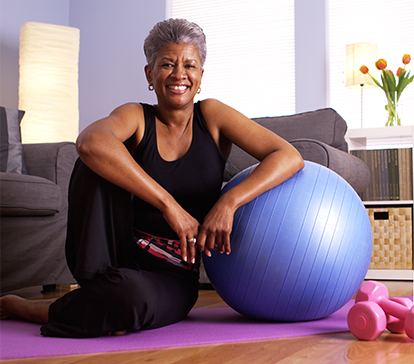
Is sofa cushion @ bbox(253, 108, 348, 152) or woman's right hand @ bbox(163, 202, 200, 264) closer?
woman's right hand @ bbox(163, 202, 200, 264)

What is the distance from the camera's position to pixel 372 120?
13.0 ft

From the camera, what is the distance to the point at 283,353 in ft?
3.86

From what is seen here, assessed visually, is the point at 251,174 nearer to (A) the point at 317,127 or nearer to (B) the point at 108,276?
(B) the point at 108,276

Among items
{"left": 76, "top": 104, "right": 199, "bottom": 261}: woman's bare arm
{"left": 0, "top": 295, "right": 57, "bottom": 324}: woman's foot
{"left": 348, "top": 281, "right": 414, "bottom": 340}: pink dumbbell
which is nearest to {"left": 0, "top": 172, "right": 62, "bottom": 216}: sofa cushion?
{"left": 0, "top": 295, "right": 57, "bottom": 324}: woman's foot

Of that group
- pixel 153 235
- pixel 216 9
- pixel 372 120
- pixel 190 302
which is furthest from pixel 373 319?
pixel 216 9

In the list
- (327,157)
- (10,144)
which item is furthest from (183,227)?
(10,144)

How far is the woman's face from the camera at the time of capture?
157cm

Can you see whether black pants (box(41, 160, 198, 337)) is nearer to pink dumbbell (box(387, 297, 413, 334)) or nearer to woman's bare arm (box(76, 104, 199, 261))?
Result: woman's bare arm (box(76, 104, 199, 261))

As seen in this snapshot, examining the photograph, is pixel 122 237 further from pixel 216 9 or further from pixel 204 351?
pixel 216 9

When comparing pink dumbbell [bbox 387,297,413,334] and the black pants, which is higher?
the black pants

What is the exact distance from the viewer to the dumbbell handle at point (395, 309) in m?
1.32

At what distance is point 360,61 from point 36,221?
7.95 ft

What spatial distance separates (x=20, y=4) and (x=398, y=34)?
3347mm

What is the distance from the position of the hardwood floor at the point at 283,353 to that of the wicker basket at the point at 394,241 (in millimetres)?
1547
